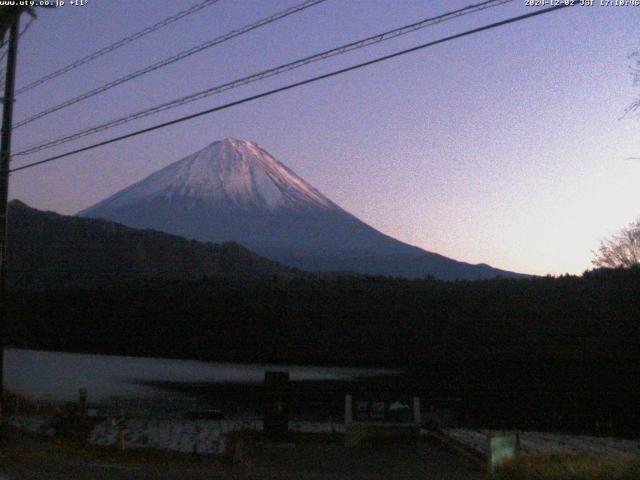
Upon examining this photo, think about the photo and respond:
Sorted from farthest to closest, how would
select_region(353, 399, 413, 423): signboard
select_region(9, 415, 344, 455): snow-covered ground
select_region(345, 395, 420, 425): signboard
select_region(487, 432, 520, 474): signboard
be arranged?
select_region(353, 399, 413, 423): signboard → select_region(345, 395, 420, 425): signboard → select_region(9, 415, 344, 455): snow-covered ground → select_region(487, 432, 520, 474): signboard

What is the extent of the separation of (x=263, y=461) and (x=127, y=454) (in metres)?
2.89

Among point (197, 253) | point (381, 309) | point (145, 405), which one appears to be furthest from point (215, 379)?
point (197, 253)

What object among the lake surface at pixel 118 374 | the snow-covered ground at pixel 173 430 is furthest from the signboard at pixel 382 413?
the lake surface at pixel 118 374

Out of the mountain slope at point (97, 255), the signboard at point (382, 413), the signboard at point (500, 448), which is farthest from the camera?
the mountain slope at point (97, 255)

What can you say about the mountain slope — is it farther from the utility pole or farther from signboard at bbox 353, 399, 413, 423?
the utility pole

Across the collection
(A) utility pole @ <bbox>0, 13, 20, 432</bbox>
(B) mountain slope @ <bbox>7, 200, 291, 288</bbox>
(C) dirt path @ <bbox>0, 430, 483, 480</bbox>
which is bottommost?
(C) dirt path @ <bbox>0, 430, 483, 480</bbox>

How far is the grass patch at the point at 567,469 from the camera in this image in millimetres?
8195

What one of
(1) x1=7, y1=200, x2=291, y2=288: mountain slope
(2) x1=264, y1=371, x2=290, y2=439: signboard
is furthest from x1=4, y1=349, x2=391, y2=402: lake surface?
(1) x1=7, y1=200, x2=291, y2=288: mountain slope

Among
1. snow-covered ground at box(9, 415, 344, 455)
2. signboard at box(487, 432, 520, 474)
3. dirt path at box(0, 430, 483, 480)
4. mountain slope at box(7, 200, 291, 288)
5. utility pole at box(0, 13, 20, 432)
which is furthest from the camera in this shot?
mountain slope at box(7, 200, 291, 288)

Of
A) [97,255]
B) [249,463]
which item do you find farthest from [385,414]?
[97,255]

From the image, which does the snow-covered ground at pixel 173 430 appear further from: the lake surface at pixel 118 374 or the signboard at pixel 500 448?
the signboard at pixel 500 448

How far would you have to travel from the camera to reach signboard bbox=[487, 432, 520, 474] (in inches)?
398

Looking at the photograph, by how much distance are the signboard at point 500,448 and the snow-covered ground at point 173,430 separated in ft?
28.4

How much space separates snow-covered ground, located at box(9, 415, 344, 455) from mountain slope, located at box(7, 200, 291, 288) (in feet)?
209
